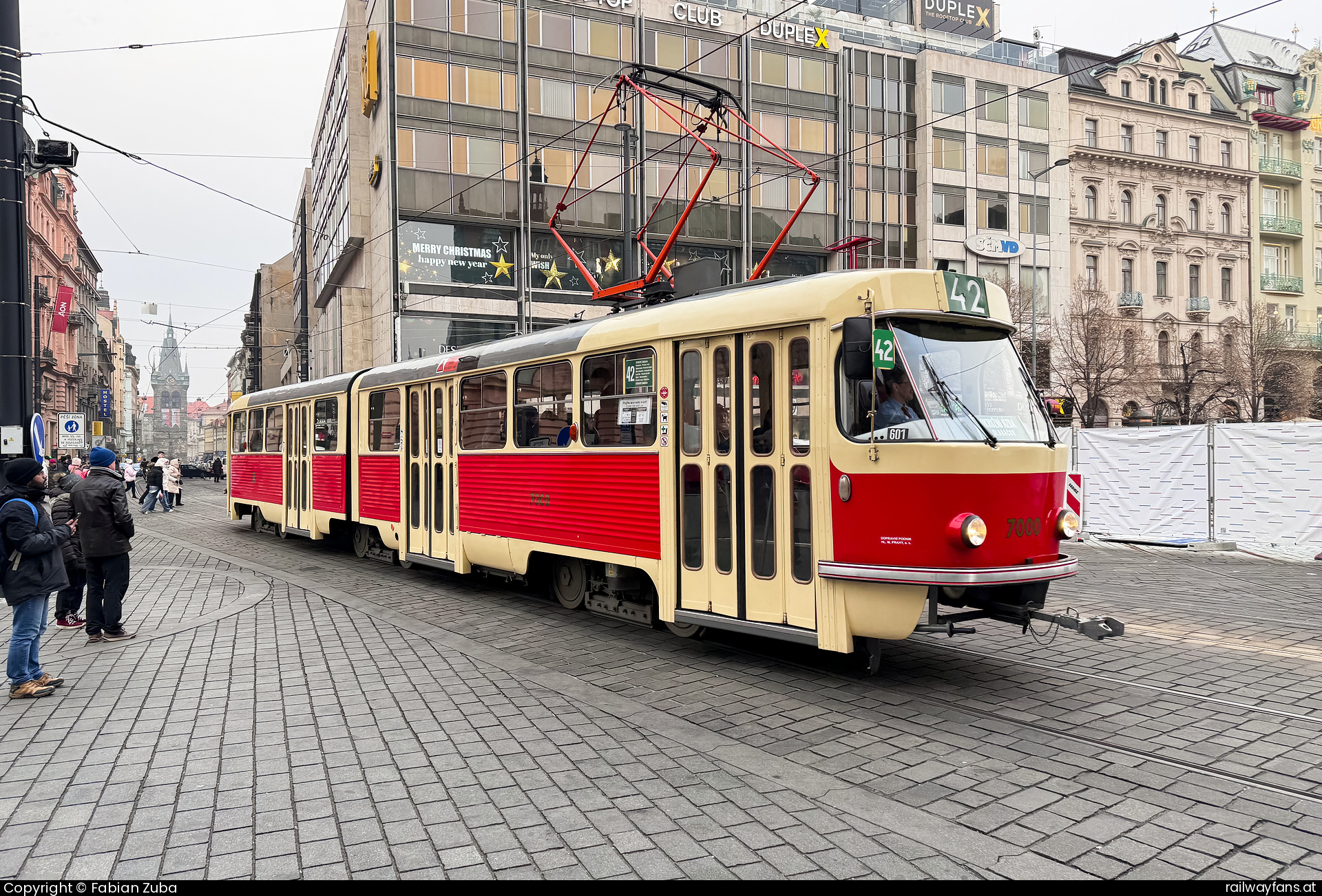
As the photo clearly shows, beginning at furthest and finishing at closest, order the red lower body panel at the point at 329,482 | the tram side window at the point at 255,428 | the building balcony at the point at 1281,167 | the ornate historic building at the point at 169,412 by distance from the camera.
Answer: the ornate historic building at the point at 169,412
the building balcony at the point at 1281,167
the tram side window at the point at 255,428
the red lower body panel at the point at 329,482

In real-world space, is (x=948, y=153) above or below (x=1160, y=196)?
above

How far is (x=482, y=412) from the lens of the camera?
10938 mm

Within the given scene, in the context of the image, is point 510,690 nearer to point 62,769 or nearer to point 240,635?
point 62,769

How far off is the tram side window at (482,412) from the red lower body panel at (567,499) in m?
0.20

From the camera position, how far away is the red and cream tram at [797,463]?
6.11 m

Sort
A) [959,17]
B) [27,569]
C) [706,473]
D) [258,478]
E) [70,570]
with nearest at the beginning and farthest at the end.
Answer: [27,569] < [706,473] < [70,570] < [258,478] < [959,17]

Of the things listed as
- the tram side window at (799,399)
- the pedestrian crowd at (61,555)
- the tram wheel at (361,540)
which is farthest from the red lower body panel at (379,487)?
the tram side window at (799,399)

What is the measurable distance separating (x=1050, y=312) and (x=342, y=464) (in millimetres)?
40510

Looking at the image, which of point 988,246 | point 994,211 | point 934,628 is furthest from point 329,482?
point 994,211

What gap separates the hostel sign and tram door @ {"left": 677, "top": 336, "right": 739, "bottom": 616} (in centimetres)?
4786

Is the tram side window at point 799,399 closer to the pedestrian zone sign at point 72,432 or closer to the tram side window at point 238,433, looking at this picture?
the tram side window at point 238,433

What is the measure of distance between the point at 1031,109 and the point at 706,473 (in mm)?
47112

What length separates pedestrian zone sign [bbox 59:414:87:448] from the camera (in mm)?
19016

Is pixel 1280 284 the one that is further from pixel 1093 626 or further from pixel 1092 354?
pixel 1093 626
